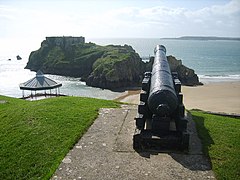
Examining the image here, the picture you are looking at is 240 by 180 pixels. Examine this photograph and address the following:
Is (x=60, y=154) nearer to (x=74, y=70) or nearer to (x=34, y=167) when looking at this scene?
(x=34, y=167)

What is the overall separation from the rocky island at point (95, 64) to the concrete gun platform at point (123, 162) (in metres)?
39.7

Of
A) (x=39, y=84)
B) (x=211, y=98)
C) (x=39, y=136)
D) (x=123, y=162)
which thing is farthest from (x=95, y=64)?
(x=123, y=162)

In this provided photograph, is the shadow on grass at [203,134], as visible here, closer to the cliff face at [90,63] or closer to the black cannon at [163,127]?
the black cannon at [163,127]

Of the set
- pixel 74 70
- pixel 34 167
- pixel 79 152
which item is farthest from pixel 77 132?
pixel 74 70

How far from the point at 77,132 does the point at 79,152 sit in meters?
1.39

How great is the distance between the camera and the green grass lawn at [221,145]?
660 cm

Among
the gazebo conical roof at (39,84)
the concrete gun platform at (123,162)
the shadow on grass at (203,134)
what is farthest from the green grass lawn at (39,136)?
the gazebo conical roof at (39,84)

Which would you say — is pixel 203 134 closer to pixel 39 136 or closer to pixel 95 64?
pixel 39 136

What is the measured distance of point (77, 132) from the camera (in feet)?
29.1

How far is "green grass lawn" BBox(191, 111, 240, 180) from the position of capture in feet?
21.7

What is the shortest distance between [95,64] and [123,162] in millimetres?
56326

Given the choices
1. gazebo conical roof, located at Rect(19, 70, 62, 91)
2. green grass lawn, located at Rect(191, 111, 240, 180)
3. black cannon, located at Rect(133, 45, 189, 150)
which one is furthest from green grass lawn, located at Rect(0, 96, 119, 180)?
gazebo conical roof, located at Rect(19, 70, 62, 91)

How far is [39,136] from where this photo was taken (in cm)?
862

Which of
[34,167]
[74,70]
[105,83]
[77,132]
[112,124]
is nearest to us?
[34,167]
